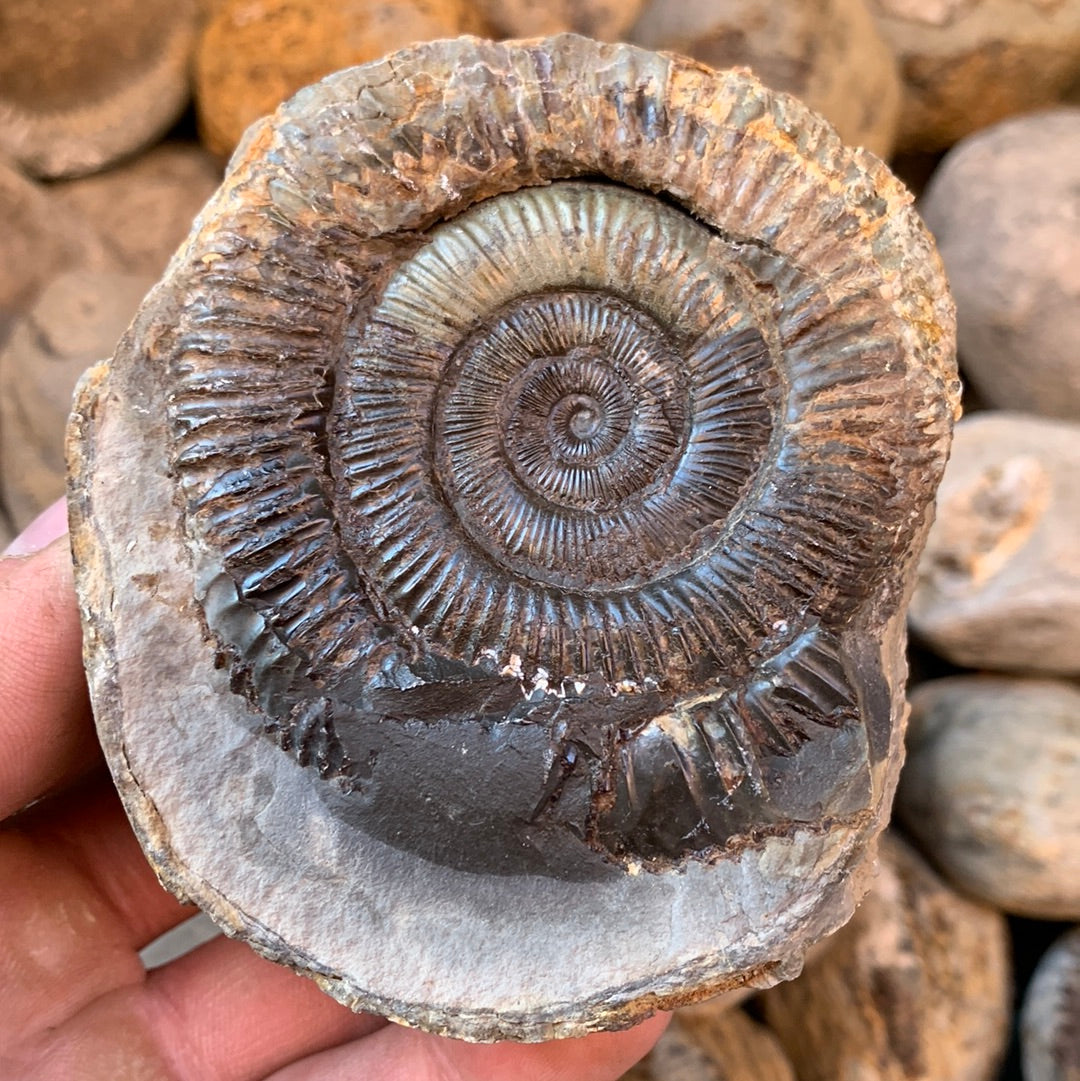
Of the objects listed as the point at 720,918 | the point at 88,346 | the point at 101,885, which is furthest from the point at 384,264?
the point at 88,346

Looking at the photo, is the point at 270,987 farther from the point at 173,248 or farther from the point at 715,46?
the point at 715,46

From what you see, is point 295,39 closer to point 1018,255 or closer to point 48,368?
point 48,368

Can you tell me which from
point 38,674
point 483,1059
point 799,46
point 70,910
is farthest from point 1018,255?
point 70,910

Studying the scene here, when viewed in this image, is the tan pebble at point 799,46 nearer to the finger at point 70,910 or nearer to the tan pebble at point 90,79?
the tan pebble at point 90,79

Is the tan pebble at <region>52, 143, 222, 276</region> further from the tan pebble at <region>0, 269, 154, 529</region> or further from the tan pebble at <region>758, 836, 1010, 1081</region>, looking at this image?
the tan pebble at <region>758, 836, 1010, 1081</region>

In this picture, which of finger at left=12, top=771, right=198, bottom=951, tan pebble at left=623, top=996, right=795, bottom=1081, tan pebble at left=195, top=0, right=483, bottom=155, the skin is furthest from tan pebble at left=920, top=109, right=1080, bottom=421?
finger at left=12, top=771, right=198, bottom=951

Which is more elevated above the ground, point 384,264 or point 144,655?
point 384,264

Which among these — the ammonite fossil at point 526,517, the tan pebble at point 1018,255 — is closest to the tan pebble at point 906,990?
the ammonite fossil at point 526,517
